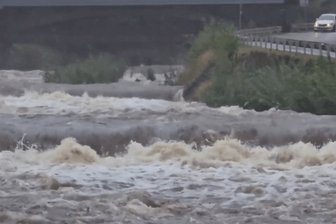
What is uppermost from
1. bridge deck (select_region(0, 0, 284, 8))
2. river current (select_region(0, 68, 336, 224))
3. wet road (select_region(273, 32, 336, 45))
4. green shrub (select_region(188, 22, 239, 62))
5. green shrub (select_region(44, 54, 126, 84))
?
bridge deck (select_region(0, 0, 284, 8))

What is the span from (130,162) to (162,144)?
124cm

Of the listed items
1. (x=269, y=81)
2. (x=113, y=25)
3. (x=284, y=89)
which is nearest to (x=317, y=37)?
(x=113, y=25)

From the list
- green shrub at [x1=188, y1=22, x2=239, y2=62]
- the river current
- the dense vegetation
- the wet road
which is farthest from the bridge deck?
the river current

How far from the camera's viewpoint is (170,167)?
46.7 feet

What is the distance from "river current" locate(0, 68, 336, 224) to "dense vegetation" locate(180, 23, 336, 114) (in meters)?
0.79

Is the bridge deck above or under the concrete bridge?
above

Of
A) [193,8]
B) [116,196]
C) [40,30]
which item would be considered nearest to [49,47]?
[40,30]

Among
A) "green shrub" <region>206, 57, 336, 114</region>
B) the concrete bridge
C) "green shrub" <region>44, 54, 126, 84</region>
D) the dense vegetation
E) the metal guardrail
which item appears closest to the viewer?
"green shrub" <region>206, 57, 336, 114</region>

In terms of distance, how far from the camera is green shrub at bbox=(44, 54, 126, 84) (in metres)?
37.6

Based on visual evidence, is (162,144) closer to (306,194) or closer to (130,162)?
(130,162)

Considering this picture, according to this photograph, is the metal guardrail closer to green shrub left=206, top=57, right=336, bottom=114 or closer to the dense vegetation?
the dense vegetation

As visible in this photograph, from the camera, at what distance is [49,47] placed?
158ft

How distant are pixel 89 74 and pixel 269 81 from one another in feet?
59.0

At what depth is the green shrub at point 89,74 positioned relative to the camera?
3756 cm
